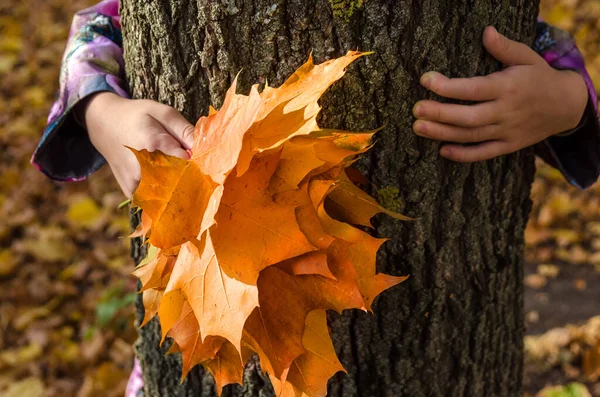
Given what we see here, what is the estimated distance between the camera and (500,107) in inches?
36.4

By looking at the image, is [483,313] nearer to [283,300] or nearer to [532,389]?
[283,300]

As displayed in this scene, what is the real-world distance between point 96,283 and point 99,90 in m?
1.69

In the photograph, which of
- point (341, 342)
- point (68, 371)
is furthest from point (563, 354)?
point (68, 371)

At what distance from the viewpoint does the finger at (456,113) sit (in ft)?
2.97

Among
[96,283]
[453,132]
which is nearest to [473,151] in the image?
[453,132]

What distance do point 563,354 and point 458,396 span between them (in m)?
1.07

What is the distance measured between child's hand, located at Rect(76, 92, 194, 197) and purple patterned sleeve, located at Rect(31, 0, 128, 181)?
32mm

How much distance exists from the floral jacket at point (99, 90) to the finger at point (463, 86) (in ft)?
0.93

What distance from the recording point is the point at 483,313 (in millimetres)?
1146

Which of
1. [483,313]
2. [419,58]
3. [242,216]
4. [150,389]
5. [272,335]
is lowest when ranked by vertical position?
[150,389]

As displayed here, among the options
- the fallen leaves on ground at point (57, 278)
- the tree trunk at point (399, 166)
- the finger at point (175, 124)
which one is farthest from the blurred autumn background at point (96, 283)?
the finger at point (175, 124)

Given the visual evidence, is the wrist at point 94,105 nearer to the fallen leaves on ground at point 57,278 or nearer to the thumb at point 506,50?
the thumb at point 506,50

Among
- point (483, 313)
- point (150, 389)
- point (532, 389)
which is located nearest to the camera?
point (483, 313)

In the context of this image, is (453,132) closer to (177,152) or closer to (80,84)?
(177,152)
